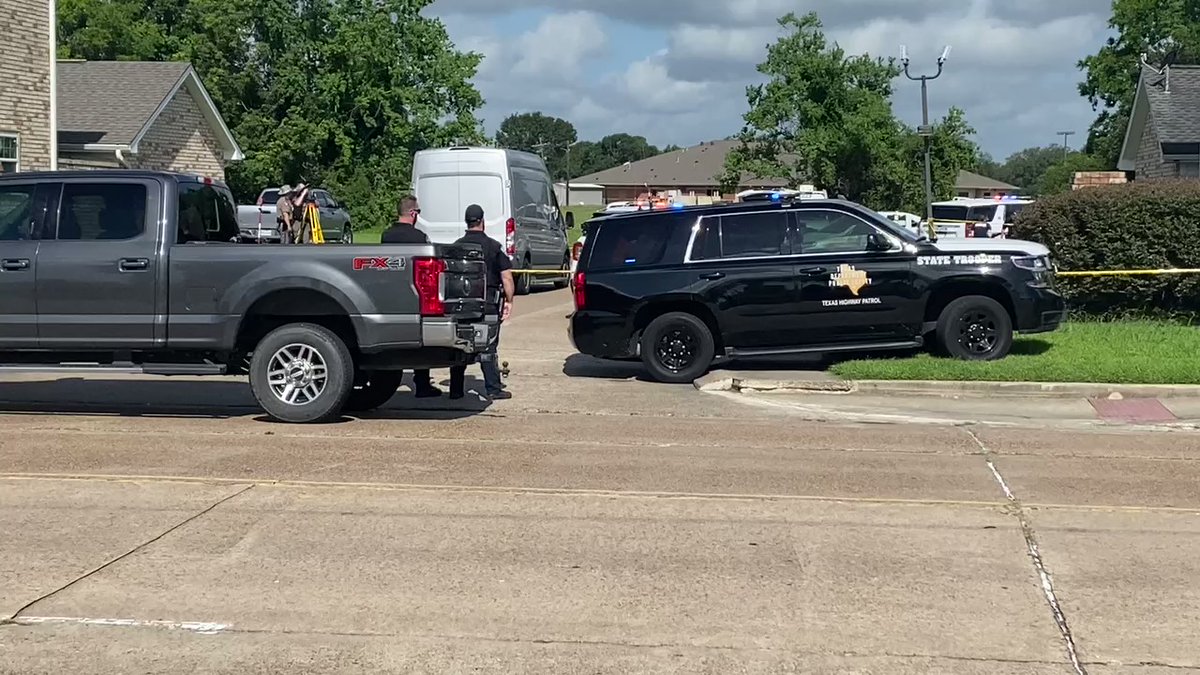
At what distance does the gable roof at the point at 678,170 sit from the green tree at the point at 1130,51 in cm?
2848

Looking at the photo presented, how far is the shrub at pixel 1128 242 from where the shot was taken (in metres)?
17.4

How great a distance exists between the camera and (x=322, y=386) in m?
11.0

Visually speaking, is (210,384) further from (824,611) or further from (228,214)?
(824,611)

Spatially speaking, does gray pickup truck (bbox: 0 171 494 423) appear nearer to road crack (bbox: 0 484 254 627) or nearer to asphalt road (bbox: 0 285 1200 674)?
asphalt road (bbox: 0 285 1200 674)

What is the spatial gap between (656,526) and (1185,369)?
8.52 m

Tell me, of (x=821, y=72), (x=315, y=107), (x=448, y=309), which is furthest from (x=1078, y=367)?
(x=315, y=107)

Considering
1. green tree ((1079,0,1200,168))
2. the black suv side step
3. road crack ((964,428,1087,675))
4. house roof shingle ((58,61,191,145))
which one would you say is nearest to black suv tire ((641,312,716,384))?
the black suv side step

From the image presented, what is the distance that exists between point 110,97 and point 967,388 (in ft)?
96.7

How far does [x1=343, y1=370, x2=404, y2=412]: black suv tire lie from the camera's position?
12117 millimetres

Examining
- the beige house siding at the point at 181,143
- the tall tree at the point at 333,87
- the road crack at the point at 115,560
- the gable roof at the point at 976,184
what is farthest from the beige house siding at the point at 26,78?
the gable roof at the point at 976,184

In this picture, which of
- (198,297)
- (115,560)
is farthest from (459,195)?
(115,560)

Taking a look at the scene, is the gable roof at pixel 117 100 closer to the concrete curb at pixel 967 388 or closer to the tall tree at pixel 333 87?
the tall tree at pixel 333 87

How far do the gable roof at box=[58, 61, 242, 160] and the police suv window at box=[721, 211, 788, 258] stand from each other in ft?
76.1

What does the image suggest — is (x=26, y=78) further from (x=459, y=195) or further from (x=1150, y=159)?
(x=1150, y=159)
